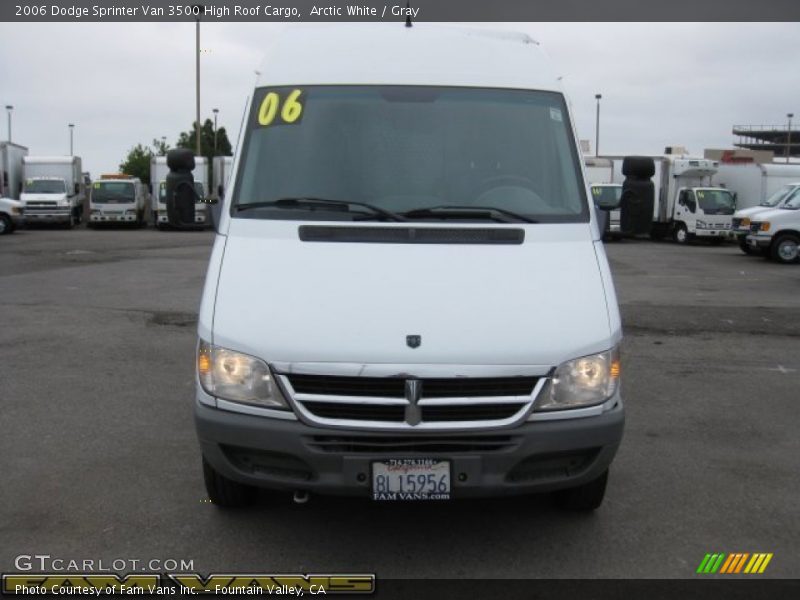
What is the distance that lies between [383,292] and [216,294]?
85 cm

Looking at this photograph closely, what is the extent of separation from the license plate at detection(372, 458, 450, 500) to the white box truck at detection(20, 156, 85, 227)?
3342 cm

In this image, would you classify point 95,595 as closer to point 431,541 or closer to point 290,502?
point 290,502

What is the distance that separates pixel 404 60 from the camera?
18.4ft

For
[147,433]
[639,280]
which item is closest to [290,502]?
[147,433]

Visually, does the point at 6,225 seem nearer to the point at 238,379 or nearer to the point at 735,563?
the point at 238,379

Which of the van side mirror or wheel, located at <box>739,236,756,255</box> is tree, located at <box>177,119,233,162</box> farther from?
the van side mirror

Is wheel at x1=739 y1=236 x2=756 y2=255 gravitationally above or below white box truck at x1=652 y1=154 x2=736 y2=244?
below

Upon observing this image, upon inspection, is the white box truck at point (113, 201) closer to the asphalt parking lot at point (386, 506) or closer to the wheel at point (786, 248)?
the wheel at point (786, 248)

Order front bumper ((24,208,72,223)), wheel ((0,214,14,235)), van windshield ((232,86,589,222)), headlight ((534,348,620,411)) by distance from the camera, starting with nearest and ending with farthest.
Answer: headlight ((534,348,620,411)) → van windshield ((232,86,589,222)) → wheel ((0,214,14,235)) → front bumper ((24,208,72,223))

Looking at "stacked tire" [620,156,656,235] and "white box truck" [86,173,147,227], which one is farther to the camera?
→ "white box truck" [86,173,147,227]

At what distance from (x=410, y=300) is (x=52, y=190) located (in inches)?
1406

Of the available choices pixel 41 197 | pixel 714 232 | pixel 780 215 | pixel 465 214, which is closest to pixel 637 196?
pixel 465 214
